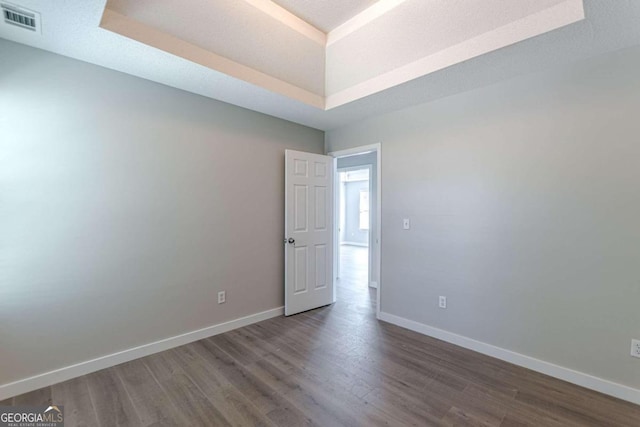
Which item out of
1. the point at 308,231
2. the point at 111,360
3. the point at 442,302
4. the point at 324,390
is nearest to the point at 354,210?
the point at 308,231

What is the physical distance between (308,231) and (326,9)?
2463 millimetres

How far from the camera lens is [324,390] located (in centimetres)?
211

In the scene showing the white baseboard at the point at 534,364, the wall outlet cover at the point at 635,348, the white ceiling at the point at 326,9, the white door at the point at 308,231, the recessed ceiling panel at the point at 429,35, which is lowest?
the white baseboard at the point at 534,364

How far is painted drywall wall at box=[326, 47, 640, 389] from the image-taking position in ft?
6.75

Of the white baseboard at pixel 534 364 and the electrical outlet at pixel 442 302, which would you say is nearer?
the white baseboard at pixel 534 364

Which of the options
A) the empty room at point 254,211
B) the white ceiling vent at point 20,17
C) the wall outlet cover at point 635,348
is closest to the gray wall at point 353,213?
the empty room at point 254,211

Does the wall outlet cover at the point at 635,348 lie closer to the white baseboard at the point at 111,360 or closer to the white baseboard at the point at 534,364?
the white baseboard at the point at 534,364

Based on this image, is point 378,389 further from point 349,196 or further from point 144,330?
point 349,196

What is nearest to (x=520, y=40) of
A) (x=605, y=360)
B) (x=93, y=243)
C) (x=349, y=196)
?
(x=605, y=360)

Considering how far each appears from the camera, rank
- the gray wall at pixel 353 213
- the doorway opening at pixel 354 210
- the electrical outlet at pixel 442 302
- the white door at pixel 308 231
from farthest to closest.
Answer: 1. the gray wall at pixel 353 213
2. the doorway opening at pixel 354 210
3. the white door at pixel 308 231
4. the electrical outlet at pixel 442 302

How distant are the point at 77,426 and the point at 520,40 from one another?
3850 mm

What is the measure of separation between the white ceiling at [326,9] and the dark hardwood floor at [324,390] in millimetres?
3102

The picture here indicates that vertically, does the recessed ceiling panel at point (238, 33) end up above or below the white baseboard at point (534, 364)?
above

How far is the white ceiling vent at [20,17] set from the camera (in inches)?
67.6
